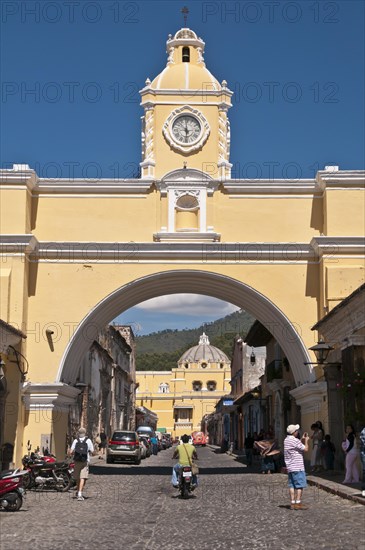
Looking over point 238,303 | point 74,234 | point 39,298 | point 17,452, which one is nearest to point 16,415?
point 17,452

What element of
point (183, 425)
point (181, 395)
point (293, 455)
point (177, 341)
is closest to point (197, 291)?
point (293, 455)

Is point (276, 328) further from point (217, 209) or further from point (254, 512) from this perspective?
point (254, 512)

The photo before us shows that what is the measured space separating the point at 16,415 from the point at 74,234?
4.95 m

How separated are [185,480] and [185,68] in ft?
42.1

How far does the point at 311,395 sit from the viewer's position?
22.4m

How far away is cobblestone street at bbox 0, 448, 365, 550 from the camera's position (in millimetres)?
9562

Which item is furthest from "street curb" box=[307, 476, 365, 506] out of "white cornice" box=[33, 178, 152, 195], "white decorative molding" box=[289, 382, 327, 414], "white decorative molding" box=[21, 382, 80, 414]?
"white cornice" box=[33, 178, 152, 195]

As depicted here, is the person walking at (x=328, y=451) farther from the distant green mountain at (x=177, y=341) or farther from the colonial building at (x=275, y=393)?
the distant green mountain at (x=177, y=341)

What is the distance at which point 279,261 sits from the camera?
22.9 meters

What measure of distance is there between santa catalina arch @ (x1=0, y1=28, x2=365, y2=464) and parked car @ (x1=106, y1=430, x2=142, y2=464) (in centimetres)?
880

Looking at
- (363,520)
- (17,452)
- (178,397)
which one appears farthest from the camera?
(178,397)

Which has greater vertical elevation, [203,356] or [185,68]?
[203,356]

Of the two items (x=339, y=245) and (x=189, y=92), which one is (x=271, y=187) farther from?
(x=189, y=92)

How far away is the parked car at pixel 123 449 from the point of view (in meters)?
31.9
